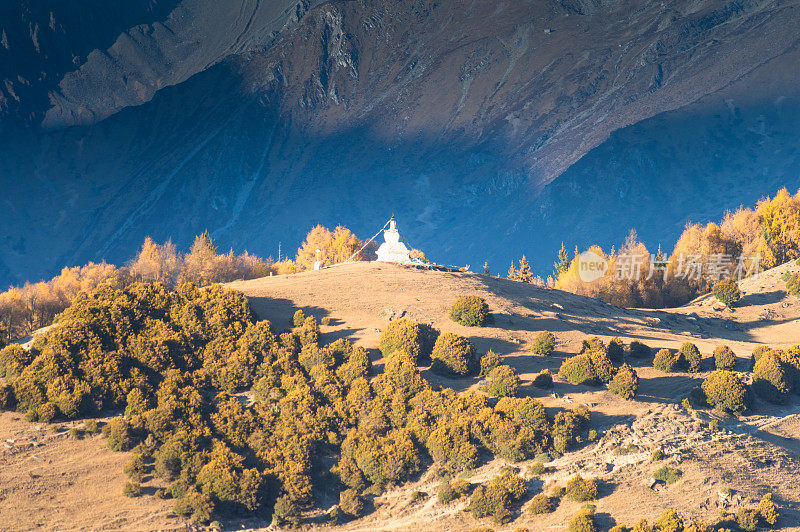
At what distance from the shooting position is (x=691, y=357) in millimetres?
54281

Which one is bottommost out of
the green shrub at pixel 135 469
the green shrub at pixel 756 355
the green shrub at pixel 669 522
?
the green shrub at pixel 669 522

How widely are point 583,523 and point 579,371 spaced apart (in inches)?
541

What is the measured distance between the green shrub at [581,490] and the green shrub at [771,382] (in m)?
15.3

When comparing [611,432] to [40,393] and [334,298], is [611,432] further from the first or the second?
[40,393]

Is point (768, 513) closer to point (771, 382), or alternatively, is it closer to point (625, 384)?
point (625, 384)

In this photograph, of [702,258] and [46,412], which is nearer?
[46,412]

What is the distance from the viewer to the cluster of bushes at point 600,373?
48.8 metres

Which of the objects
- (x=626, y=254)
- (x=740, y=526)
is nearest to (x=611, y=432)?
(x=740, y=526)

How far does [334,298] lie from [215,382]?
1282 centimetres

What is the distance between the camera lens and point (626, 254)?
10050 cm

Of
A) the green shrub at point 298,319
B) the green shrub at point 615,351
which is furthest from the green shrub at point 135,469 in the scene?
the green shrub at point 615,351

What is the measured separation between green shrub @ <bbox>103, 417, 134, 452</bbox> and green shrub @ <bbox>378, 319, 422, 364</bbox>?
48.4 feet

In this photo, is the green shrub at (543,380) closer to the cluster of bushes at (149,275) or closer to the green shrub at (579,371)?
the green shrub at (579,371)

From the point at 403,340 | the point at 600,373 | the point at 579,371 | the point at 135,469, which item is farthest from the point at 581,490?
the point at 135,469
